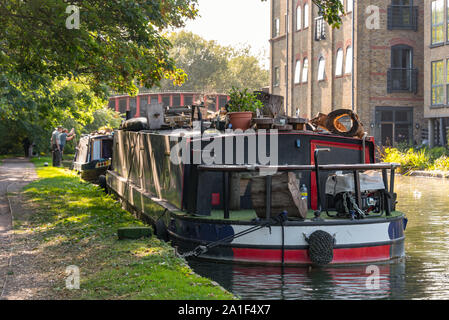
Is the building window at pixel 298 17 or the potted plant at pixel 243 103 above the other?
the building window at pixel 298 17

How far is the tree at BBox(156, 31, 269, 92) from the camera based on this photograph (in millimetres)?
97000

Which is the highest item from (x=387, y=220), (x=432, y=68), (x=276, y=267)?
(x=432, y=68)

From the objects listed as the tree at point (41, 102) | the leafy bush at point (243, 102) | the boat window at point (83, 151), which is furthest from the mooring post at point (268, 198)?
the boat window at point (83, 151)

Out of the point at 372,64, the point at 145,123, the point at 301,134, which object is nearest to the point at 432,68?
the point at 372,64

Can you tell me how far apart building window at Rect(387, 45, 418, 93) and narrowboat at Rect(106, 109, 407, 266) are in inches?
1075

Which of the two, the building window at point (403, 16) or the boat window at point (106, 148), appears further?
the building window at point (403, 16)

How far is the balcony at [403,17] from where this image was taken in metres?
36.9

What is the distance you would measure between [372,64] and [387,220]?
2866cm

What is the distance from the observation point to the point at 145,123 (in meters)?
15.0

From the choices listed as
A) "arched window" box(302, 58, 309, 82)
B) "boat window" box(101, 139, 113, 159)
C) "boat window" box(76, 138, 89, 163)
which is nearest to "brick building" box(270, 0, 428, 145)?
"arched window" box(302, 58, 309, 82)

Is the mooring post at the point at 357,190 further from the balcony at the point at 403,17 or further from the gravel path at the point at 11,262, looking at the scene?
the balcony at the point at 403,17

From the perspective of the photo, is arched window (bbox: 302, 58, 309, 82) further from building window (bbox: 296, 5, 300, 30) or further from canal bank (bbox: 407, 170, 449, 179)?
canal bank (bbox: 407, 170, 449, 179)

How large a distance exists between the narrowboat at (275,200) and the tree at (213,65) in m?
86.4
